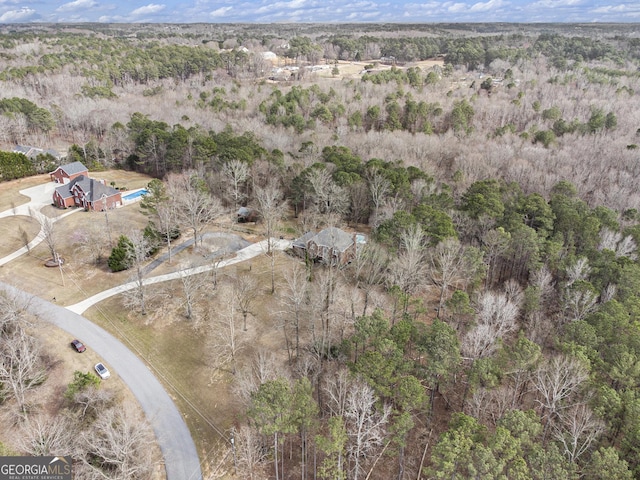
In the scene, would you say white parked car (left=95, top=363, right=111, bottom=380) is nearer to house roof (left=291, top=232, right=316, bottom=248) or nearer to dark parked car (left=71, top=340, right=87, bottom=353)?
dark parked car (left=71, top=340, right=87, bottom=353)

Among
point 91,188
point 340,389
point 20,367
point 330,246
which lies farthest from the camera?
point 91,188

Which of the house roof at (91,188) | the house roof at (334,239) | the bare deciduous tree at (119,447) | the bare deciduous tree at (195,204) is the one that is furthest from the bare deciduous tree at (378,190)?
the house roof at (91,188)

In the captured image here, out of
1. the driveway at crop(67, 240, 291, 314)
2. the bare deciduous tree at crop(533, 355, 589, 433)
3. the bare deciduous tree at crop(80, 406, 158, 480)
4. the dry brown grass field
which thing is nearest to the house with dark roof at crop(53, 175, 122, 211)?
the dry brown grass field

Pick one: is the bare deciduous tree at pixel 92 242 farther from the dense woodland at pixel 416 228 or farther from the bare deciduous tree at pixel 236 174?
the bare deciduous tree at pixel 236 174

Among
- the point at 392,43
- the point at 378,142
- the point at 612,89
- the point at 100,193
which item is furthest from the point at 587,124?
the point at 392,43

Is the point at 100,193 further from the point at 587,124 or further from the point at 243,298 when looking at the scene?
the point at 587,124

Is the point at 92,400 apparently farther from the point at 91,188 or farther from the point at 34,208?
the point at 34,208

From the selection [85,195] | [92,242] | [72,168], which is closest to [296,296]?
[92,242]
